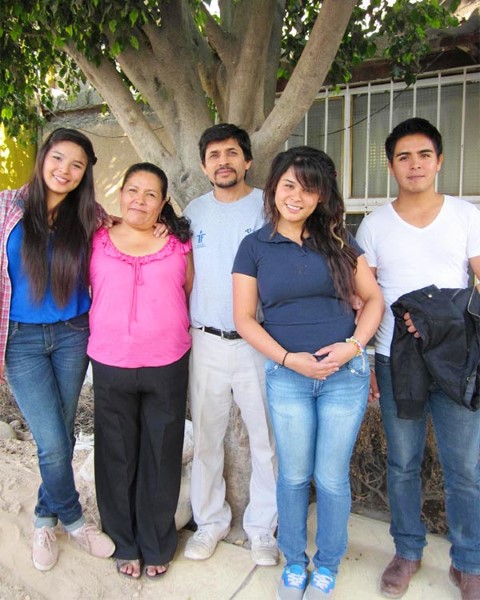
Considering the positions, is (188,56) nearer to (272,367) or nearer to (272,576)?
(272,367)

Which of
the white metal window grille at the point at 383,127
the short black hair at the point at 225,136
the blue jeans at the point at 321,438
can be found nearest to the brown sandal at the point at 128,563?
the blue jeans at the point at 321,438

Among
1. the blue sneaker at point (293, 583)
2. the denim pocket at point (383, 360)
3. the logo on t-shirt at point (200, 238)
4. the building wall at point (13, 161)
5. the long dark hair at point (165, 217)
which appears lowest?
the blue sneaker at point (293, 583)

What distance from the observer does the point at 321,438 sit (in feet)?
8.06

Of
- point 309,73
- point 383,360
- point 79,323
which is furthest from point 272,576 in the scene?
point 309,73

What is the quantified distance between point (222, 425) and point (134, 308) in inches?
32.3

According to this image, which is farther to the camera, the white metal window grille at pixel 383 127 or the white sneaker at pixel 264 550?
the white metal window grille at pixel 383 127

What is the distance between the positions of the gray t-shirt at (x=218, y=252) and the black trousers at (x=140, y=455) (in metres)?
0.26

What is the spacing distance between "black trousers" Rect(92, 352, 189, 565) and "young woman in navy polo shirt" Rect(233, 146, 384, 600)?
52 cm

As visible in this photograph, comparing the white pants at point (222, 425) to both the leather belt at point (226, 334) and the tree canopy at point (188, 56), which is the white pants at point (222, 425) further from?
the tree canopy at point (188, 56)

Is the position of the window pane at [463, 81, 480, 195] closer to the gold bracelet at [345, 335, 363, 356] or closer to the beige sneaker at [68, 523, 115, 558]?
the gold bracelet at [345, 335, 363, 356]

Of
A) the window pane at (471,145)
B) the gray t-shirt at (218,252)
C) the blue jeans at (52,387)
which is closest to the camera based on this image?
the blue jeans at (52,387)

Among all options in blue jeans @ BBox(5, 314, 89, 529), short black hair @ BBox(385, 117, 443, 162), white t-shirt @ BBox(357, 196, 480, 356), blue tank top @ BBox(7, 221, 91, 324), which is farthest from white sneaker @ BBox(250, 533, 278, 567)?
short black hair @ BBox(385, 117, 443, 162)

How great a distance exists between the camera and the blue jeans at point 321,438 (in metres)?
2.43

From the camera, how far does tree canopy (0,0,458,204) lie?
2.89m
